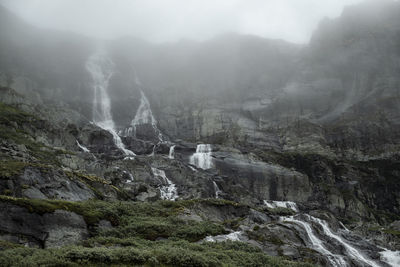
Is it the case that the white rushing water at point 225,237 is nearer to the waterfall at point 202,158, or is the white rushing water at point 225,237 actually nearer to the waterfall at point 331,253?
the waterfall at point 331,253

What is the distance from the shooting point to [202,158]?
80.4 metres

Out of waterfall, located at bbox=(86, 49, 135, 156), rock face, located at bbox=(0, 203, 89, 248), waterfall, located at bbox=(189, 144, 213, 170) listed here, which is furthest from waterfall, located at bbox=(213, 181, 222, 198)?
rock face, located at bbox=(0, 203, 89, 248)

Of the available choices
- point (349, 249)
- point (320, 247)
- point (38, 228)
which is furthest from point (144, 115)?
point (38, 228)

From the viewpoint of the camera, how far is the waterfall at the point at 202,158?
78.2 meters

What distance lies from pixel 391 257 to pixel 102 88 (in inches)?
4418

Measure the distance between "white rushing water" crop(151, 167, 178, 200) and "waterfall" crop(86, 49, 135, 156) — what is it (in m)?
24.1

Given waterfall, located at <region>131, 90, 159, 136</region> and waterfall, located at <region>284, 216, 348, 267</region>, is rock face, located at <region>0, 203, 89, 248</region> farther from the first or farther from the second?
waterfall, located at <region>131, 90, 159, 136</region>

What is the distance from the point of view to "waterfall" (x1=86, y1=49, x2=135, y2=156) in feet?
367

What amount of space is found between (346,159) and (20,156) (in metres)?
78.5

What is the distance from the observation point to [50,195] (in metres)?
32.6

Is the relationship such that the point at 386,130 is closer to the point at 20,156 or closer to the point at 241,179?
the point at 241,179

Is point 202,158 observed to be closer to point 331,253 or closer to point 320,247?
point 320,247

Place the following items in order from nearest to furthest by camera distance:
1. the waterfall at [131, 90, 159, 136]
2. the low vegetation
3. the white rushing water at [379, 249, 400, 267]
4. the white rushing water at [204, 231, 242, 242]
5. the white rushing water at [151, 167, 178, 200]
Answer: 1. the low vegetation
2. the white rushing water at [204, 231, 242, 242]
3. the white rushing water at [379, 249, 400, 267]
4. the white rushing water at [151, 167, 178, 200]
5. the waterfall at [131, 90, 159, 136]

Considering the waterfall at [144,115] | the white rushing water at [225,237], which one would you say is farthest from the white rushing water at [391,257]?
the waterfall at [144,115]
